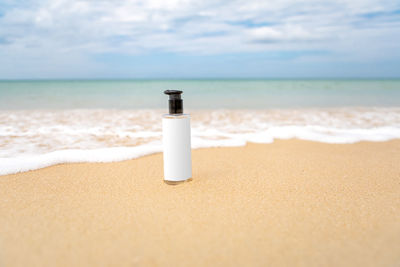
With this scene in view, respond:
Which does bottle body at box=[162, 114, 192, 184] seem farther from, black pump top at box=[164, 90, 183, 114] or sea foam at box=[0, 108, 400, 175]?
sea foam at box=[0, 108, 400, 175]

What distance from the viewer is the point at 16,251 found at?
1.28 meters

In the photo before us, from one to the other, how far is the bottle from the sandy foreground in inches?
4.1

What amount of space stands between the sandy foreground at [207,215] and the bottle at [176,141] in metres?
0.11

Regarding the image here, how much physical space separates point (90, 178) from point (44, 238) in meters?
0.86

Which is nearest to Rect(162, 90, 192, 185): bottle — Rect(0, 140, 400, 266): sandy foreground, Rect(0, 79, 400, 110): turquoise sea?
Rect(0, 140, 400, 266): sandy foreground

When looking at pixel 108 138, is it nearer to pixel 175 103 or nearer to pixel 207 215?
pixel 175 103

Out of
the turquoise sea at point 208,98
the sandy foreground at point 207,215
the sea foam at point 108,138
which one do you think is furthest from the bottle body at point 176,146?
the turquoise sea at point 208,98

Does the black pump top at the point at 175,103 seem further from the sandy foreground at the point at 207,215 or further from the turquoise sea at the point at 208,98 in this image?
the turquoise sea at the point at 208,98

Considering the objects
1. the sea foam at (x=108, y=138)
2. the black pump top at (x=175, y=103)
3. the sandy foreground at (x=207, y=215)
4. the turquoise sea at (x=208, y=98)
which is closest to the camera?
the sandy foreground at (x=207, y=215)

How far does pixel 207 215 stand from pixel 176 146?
537mm

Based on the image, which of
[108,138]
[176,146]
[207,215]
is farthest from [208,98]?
[207,215]

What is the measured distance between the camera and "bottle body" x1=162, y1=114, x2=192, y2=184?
1.89 meters

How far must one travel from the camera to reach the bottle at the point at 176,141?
188cm

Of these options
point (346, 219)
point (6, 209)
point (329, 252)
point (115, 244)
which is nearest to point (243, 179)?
point (346, 219)
